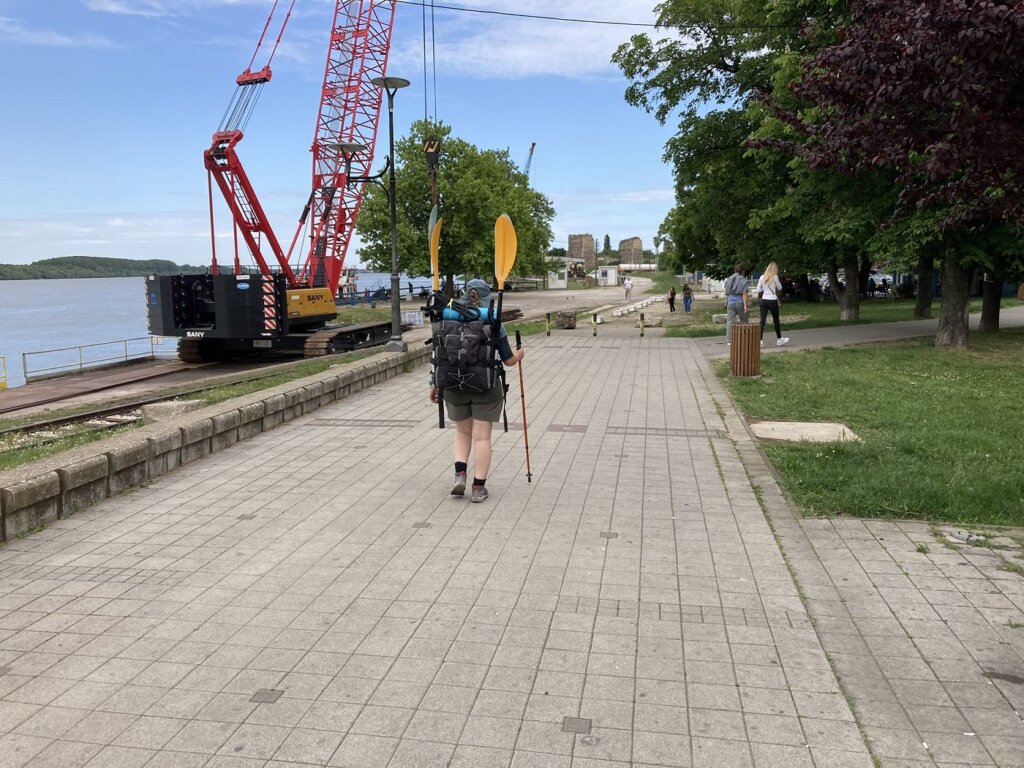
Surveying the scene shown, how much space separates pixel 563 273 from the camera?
100 metres

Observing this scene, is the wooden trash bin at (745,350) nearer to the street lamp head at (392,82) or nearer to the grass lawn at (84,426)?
the grass lawn at (84,426)

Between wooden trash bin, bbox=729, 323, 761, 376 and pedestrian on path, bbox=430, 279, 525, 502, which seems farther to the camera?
wooden trash bin, bbox=729, 323, 761, 376

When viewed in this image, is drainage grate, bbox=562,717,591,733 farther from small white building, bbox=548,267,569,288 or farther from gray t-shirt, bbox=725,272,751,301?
small white building, bbox=548,267,569,288

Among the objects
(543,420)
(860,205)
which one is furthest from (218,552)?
(860,205)

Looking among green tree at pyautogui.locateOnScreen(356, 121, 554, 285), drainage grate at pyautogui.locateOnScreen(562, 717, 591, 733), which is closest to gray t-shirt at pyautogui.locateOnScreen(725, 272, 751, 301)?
drainage grate at pyautogui.locateOnScreen(562, 717, 591, 733)

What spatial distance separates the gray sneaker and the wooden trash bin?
7.80 meters

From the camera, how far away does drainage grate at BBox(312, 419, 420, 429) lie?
9452 millimetres

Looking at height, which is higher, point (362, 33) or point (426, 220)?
point (362, 33)

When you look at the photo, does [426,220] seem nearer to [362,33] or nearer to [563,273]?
[362,33]

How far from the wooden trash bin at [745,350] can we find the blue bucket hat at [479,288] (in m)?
7.63

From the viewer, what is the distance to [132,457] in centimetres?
654

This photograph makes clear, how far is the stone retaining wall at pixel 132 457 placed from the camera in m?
5.39

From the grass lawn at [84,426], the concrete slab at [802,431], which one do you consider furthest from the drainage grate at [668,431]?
the grass lawn at [84,426]

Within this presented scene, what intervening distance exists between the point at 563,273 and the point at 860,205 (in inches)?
3342
